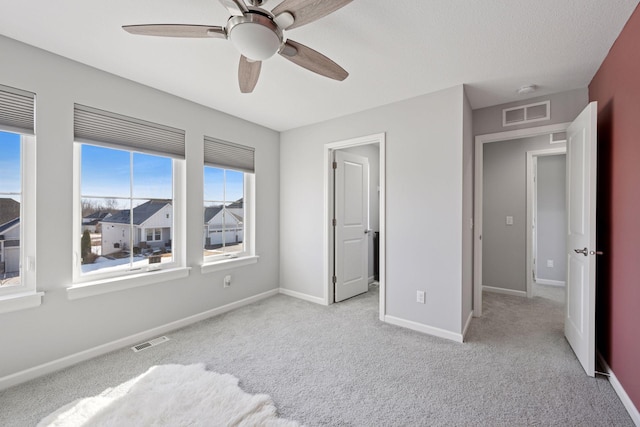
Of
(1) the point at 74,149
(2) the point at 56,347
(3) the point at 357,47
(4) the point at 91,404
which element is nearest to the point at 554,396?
(3) the point at 357,47

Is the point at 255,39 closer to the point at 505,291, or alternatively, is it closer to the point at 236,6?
the point at 236,6

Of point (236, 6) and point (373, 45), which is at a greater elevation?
point (373, 45)

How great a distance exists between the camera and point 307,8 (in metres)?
1.32

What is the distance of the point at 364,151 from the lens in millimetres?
4652

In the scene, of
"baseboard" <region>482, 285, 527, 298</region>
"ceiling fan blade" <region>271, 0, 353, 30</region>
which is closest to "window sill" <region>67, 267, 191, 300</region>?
"ceiling fan blade" <region>271, 0, 353, 30</region>

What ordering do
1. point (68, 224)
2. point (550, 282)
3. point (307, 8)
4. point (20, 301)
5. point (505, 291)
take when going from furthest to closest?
point (550, 282) → point (505, 291) → point (68, 224) → point (20, 301) → point (307, 8)

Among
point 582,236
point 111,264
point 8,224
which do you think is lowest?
point 111,264

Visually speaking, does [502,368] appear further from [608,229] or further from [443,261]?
[608,229]

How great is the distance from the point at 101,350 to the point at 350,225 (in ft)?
9.77

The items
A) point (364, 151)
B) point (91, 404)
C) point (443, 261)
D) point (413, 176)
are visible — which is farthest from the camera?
point (364, 151)

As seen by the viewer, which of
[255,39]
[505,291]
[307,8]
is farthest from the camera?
[505,291]

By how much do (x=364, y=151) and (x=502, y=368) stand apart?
335cm

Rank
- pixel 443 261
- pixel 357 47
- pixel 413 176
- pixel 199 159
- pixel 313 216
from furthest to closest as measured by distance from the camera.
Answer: pixel 313 216
pixel 199 159
pixel 413 176
pixel 443 261
pixel 357 47

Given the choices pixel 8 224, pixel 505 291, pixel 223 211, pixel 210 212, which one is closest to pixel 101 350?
pixel 8 224
